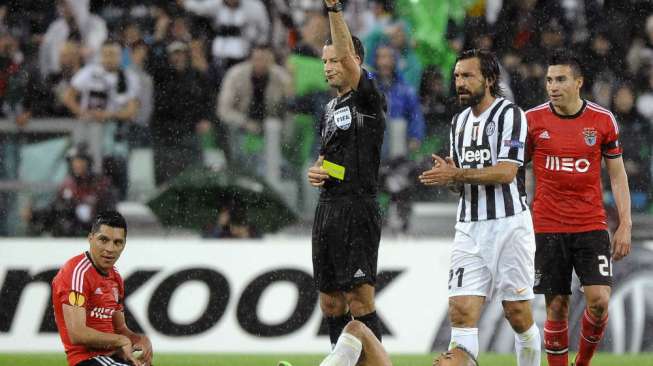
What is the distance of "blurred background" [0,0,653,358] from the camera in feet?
31.9

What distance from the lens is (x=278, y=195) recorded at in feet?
32.8

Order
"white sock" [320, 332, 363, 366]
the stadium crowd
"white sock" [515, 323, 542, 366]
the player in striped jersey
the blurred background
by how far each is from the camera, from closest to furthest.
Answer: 1. "white sock" [320, 332, 363, 366]
2. the player in striped jersey
3. "white sock" [515, 323, 542, 366]
4. the blurred background
5. the stadium crowd

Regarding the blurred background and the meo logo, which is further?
the blurred background

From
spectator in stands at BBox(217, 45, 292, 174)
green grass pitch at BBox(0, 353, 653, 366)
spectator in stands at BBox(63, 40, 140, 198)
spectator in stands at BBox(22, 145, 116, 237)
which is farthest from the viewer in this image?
spectator in stands at BBox(63, 40, 140, 198)

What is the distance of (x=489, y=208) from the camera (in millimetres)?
6312

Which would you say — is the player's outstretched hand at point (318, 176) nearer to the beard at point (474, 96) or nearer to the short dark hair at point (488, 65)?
the beard at point (474, 96)

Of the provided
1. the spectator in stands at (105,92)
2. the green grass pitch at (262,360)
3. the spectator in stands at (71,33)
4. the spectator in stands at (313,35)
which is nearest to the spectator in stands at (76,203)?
the spectator in stands at (105,92)

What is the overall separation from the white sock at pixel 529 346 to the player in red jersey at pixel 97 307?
6.72 ft

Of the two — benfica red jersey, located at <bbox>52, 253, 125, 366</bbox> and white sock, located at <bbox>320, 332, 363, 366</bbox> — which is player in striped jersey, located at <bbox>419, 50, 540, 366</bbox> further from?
benfica red jersey, located at <bbox>52, 253, 125, 366</bbox>

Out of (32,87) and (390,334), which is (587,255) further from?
(32,87)

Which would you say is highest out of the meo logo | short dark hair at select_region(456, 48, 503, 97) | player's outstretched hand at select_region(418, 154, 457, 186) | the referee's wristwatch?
the referee's wristwatch

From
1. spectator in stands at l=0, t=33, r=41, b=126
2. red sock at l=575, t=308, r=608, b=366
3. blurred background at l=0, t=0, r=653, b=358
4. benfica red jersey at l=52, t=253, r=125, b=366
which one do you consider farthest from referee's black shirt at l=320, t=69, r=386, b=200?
spectator in stands at l=0, t=33, r=41, b=126

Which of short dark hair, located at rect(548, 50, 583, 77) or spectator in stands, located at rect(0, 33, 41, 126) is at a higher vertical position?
spectator in stands, located at rect(0, 33, 41, 126)

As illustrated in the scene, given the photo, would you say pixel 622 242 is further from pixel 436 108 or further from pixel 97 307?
pixel 436 108
